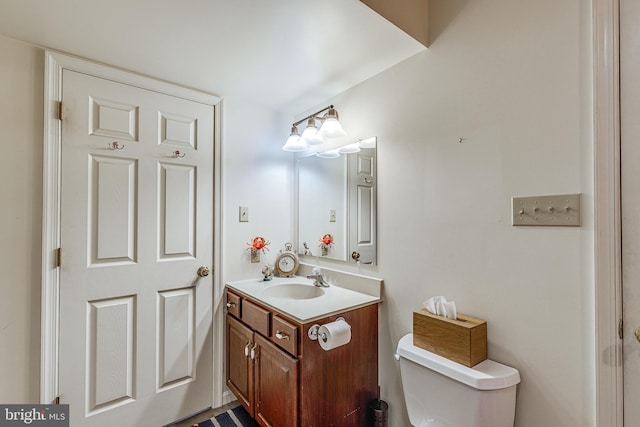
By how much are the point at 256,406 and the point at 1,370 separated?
1.18m

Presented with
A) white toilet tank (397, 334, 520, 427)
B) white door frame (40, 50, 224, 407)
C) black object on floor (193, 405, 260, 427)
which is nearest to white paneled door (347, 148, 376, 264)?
white toilet tank (397, 334, 520, 427)

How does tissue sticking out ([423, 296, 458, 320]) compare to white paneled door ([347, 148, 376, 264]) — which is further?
white paneled door ([347, 148, 376, 264])

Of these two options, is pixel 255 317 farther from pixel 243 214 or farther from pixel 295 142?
pixel 295 142

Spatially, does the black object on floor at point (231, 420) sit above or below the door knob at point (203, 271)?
below

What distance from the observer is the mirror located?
1.69m

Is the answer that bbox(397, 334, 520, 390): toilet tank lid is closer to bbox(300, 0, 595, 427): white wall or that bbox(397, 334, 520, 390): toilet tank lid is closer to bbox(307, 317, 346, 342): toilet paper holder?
bbox(300, 0, 595, 427): white wall

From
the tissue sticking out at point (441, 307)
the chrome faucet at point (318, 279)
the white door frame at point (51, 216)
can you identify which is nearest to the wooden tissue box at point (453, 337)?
the tissue sticking out at point (441, 307)

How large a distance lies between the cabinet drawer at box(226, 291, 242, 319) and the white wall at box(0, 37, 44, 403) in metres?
0.91

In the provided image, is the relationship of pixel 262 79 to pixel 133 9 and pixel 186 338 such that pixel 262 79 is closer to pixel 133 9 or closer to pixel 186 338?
pixel 133 9

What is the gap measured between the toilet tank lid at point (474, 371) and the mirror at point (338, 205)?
58 centimetres

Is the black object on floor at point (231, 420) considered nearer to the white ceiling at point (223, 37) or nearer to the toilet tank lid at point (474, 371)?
the toilet tank lid at point (474, 371)

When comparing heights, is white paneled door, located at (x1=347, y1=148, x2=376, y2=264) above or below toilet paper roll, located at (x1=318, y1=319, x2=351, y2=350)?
above

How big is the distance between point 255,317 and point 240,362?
0.38 meters

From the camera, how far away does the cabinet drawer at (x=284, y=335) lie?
1283mm
